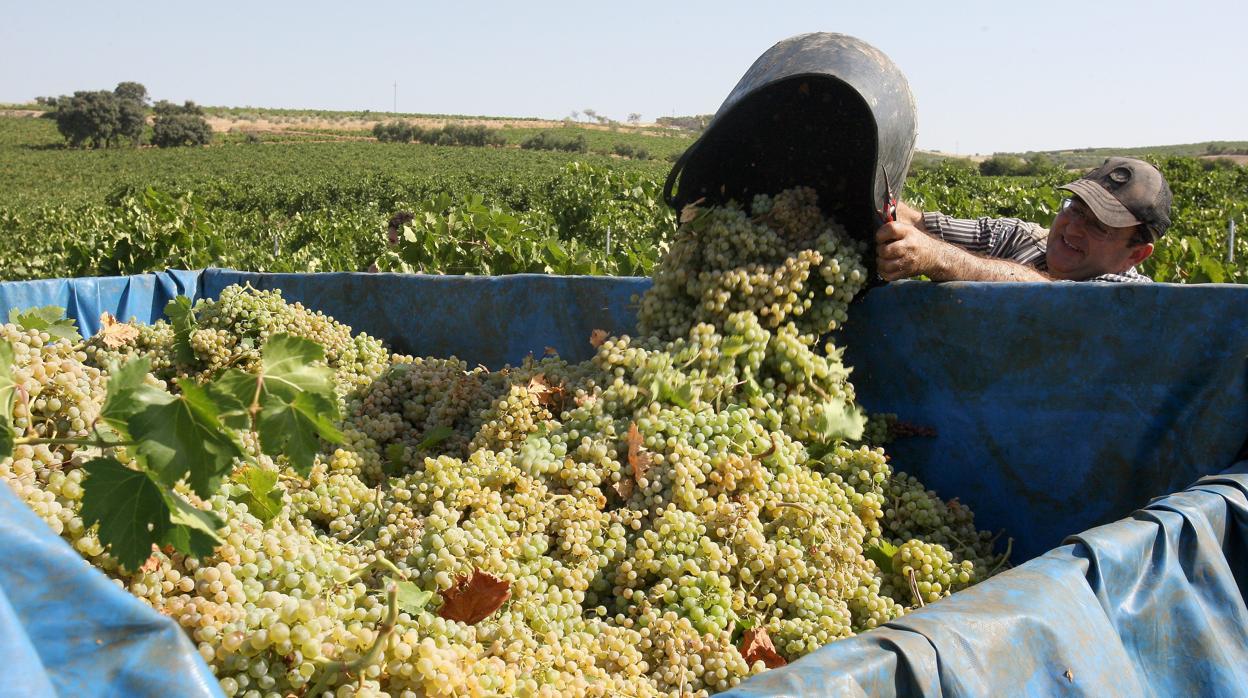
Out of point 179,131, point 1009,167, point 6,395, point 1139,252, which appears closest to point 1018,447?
point 1139,252

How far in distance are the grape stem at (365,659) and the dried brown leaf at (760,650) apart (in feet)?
3.06

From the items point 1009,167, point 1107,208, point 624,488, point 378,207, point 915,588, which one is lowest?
point 378,207

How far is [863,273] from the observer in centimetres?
303

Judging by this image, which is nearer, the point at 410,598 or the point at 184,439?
the point at 184,439

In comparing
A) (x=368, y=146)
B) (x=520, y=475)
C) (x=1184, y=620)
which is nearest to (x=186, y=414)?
(x=520, y=475)

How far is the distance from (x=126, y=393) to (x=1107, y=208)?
3.75m

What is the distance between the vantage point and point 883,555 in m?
2.50

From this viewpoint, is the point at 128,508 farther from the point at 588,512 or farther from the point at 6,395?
the point at 588,512

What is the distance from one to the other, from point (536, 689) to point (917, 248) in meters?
2.01

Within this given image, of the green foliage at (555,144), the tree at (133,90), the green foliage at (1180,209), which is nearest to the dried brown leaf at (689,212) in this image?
the green foliage at (1180,209)

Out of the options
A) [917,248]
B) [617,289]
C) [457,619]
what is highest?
[917,248]

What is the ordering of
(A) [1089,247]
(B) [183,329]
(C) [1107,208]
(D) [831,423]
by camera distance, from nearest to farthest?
1. (D) [831,423]
2. (B) [183,329]
3. (C) [1107,208]
4. (A) [1089,247]

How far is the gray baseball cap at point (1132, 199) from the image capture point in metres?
3.78

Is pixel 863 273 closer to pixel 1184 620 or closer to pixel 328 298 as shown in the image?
pixel 1184 620
